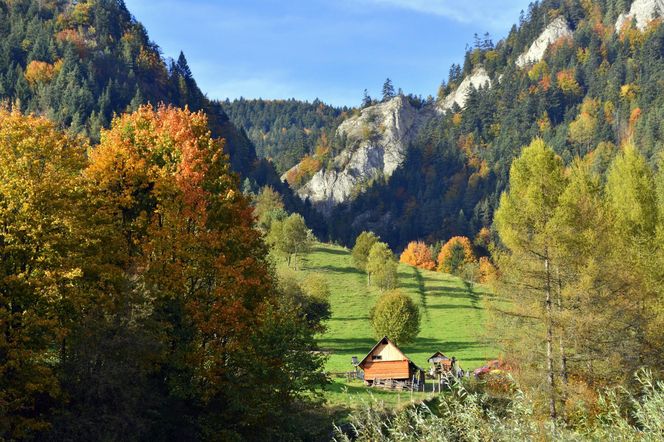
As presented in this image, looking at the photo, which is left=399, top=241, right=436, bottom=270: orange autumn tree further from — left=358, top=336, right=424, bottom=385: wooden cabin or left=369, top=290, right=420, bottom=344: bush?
left=358, top=336, right=424, bottom=385: wooden cabin

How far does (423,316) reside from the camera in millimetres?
81750

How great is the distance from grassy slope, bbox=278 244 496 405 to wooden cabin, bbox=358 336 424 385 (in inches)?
97.7

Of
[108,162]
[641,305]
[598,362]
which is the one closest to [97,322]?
[108,162]

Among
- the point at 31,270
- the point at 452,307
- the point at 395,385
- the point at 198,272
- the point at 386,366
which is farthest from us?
the point at 452,307

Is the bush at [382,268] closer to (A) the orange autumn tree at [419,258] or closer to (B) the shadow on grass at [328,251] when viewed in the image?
(B) the shadow on grass at [328,251]

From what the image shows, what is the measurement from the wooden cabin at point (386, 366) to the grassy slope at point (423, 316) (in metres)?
2.48

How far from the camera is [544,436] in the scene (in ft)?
30.7

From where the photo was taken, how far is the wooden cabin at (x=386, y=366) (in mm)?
50469

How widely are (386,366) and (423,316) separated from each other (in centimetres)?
3191

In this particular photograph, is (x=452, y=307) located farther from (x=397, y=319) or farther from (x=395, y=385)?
(x=395, y=385)

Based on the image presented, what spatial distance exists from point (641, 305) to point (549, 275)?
6829mm

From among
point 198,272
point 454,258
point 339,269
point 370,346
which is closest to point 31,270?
point 198,272

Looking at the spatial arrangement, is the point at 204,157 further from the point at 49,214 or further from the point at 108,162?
the point at 49,214

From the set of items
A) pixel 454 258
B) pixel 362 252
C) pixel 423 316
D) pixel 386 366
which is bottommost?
pixel 386 366
